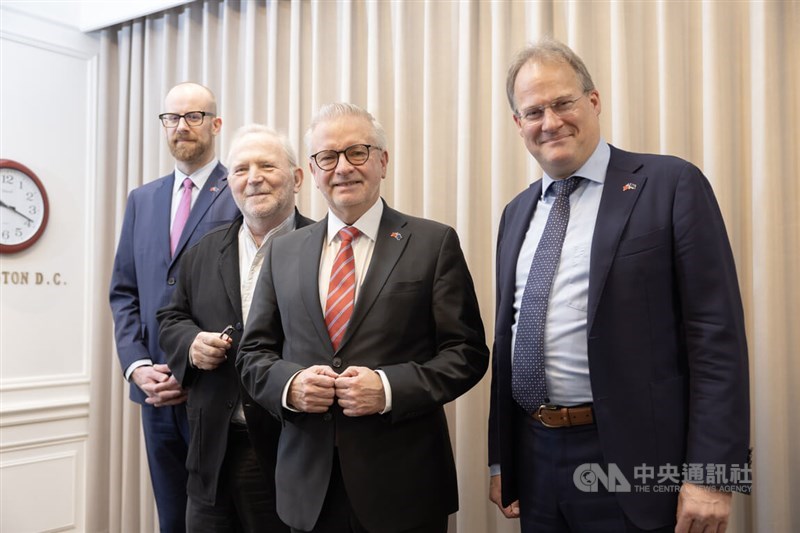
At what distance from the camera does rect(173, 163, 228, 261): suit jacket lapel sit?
253cm

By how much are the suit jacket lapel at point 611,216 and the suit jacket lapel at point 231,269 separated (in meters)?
1.10

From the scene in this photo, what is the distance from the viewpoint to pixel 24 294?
3666 millimetres

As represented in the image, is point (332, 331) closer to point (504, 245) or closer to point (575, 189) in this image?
point (504, 245)

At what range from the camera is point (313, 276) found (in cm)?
180

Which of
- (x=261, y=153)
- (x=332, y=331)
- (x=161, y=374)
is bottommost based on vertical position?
(x=161, y=374)

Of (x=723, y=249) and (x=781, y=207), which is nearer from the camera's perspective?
(x=723, y=249)

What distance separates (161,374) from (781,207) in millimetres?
2174

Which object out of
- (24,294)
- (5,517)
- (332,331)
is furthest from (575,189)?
(5,517)

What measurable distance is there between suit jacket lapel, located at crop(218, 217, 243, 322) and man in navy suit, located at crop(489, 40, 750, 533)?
0.90 m

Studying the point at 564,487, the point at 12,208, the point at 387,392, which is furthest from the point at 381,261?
the point at 12,208

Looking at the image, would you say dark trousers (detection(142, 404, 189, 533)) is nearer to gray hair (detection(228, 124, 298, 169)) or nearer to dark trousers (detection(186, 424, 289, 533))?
dark trousers (detection(186, 424, 289, 533))

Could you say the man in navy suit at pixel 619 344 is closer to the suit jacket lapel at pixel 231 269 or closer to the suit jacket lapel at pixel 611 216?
the suit jacket lapel at pixel 611 216

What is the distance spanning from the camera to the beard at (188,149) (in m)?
2.64

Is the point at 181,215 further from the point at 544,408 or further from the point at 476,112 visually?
the point at 544,408
